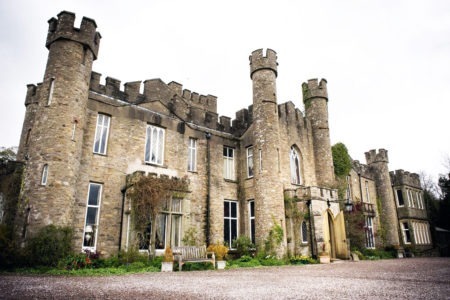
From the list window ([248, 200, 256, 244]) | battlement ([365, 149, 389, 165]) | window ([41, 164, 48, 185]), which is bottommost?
window ([248, 200, 256, 244])

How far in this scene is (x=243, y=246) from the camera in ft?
55.5

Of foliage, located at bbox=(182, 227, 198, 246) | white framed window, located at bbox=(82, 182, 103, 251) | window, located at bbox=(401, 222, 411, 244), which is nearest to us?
white framed window, located at bbox=(82, 182, 103, 251)

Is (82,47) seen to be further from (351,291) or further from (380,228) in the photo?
(380,228)

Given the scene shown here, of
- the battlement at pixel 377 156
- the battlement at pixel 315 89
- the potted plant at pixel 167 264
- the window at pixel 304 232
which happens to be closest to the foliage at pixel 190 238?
the potted plant at pixel 167 264

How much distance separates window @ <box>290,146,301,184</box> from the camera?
20438 millimetres

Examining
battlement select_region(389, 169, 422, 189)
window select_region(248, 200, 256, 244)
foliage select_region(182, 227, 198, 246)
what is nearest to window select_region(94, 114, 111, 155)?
foliage select_region(182, 227, 198, 246)

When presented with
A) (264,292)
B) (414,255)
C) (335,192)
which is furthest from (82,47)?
(414,255)

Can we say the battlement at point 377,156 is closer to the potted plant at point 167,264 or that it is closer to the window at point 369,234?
the window at point 369,234

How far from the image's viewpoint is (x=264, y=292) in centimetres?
616

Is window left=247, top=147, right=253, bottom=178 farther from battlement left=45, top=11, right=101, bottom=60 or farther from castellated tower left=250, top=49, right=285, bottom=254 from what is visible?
Answer: battlement left=45, top=11, right=101, bottom=60

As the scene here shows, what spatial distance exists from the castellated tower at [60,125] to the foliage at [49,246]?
0.40m

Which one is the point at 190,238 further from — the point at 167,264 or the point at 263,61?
the point at 263,61

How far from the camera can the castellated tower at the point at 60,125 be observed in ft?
38.0

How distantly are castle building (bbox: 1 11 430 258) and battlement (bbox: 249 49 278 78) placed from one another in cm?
7
